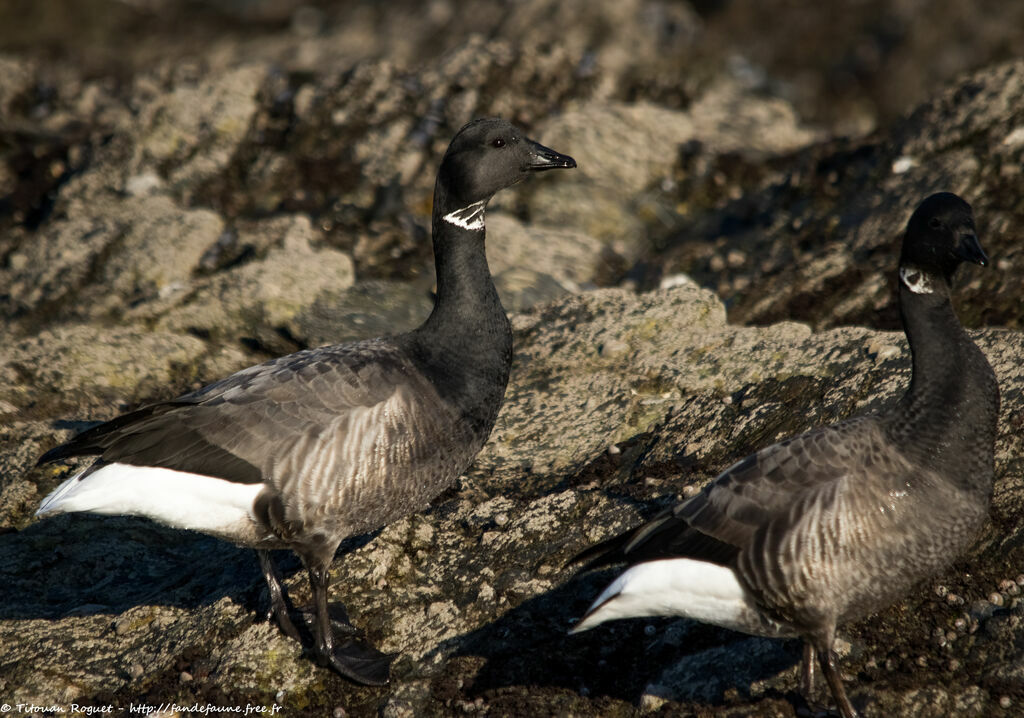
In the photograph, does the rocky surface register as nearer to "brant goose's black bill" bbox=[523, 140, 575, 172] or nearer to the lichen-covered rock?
the lichen-covered rock

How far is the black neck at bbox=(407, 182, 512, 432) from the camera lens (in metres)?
6.75

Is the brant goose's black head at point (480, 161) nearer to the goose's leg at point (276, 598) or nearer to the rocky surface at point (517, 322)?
the rocky surface at point (517, 322)

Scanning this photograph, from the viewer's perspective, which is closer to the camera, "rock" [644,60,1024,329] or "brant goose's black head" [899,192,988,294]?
"brant goose's black head" [899,192,988,294]

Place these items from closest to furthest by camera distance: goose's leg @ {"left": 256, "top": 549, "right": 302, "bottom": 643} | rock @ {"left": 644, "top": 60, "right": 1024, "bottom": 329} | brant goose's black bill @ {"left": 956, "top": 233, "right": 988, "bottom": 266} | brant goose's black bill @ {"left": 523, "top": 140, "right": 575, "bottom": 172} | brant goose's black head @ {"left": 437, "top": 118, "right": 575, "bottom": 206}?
brant goose's black bill @ {"left": 956, "top": 233, "right": 988, "bottom": 266} < goose's leg @ {"left": 256, "top": 549, "right": 302, "bottom": 643} < brant goose's black head @ {"left": 437, "top": 118, "right": 575, "bottom": 206} < brant goose's black bill @ {"left": 523, "top": 140, "right": 575, "bottom": 172} < rock @ {"left": 644, "top": 60, "right": 1024, "bottom": 329}

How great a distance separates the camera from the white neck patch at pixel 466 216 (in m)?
7.29

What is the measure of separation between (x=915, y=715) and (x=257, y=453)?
419 cm

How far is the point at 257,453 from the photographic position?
620 centimetres

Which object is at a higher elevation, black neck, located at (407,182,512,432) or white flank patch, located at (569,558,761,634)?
black neck, located at (407,182,512,432)

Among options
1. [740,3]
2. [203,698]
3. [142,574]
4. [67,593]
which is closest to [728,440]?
[203,698]

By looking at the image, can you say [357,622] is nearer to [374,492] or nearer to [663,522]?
[374,492]

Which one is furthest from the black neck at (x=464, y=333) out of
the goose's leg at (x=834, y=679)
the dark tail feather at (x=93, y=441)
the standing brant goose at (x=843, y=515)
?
the goose's leg at (x=834, y=679)

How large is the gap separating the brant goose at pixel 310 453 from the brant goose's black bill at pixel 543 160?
158 centimetres

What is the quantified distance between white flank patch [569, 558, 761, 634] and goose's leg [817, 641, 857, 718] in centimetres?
37

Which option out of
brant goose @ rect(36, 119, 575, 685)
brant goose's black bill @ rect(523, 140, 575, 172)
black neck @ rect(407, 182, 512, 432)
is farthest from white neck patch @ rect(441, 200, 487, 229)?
brant goose @ rect(36, 119, 575, 685)
